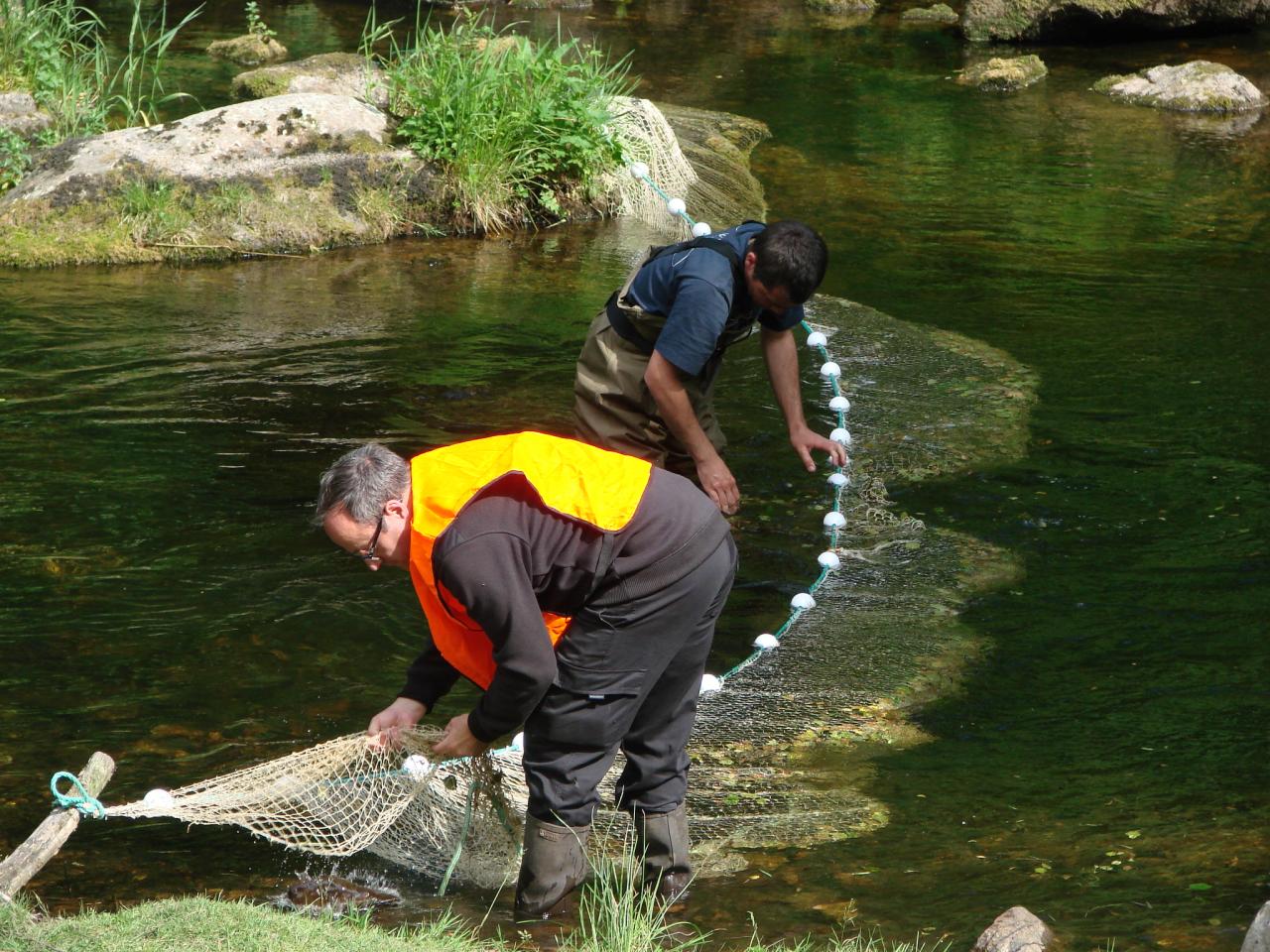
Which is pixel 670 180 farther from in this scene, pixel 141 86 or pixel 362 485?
pixel 362 485

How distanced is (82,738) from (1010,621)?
3367mm

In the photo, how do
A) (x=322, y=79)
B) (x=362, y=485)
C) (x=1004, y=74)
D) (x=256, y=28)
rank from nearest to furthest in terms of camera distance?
(x=362, y=485), (x=322, y=79), (x=1004, y=74), (x=256, y=28)

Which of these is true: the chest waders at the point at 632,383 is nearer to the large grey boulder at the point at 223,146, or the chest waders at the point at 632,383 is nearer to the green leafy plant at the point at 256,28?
the large grey boulder at the point at 223,146

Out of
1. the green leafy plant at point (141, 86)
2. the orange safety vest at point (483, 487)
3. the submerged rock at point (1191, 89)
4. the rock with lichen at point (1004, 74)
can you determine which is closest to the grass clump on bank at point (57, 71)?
the green leafy plant at point (141, 86)

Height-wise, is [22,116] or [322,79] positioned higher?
[322,79]

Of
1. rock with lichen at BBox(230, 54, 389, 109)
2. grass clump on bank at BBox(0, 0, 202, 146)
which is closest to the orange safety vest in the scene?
rock with lichen at BBox(230, 54, 389, 109)

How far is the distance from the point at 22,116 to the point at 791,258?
8047mm

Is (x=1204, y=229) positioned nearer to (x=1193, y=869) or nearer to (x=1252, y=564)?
(x=1252, y=564)

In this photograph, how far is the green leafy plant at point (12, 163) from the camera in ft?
33.1

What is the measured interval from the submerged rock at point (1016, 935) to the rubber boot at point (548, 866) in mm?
1010

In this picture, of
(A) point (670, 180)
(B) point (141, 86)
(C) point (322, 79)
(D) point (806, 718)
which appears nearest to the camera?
(D) point (806, 718)

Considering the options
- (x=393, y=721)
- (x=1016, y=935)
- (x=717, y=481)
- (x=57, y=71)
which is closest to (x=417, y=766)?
(x=393, y=721)

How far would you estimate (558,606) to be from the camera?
351 centimetres

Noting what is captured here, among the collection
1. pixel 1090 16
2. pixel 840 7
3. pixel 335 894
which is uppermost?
pixel 840 7
